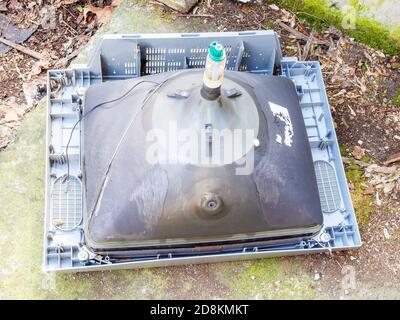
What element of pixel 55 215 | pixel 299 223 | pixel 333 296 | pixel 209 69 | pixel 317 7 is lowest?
pixel 333 296

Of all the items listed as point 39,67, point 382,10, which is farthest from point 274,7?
point 39,67

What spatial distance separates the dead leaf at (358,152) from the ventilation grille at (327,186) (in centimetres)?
30

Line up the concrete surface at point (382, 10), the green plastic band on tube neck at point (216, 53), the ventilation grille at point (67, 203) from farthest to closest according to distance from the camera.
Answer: the concrete surface at point (382, 10) → the ventilation grille at point (67, 203) → the green plastic band on tube neck at point (216, 53)

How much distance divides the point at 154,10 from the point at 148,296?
1821mm

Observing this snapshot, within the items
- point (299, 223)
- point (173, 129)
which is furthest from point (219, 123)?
point (299, 223)

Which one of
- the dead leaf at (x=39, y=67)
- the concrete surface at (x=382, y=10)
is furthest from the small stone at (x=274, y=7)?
the dead leaf at (x=39, y=67)

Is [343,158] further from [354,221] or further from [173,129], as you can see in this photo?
[173,129]

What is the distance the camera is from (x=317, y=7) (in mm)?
3703

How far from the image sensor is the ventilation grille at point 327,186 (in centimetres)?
306

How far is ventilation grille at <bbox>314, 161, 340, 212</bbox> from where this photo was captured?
3.06 m

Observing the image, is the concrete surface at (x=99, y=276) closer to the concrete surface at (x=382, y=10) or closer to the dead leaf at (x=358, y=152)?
the dead leaf at (x=358, y=152)

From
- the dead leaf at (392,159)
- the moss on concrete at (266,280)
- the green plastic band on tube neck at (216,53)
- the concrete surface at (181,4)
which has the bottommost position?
the moss on concrete at (266,280)

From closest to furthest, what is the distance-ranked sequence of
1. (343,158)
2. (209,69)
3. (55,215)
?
(209,69) < (55,215) < (343,158)

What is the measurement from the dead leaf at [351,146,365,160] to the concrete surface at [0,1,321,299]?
0.77 meters
